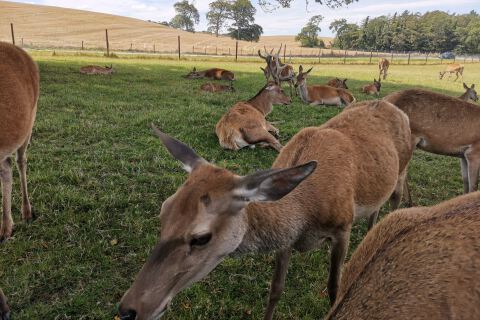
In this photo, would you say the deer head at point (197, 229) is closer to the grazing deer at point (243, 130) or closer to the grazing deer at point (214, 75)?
the grazing deer at point (243, 130)

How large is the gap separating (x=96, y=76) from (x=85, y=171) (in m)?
11.5

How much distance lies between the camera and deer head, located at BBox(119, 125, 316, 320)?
2.11 metres

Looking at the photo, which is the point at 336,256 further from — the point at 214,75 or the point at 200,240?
the point at 214,75

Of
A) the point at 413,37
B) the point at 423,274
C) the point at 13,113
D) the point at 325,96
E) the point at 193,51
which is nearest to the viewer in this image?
the point at 423,274

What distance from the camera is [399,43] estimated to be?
282 feet

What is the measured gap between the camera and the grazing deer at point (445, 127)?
5992 mm

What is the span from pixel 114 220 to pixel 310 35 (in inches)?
4319

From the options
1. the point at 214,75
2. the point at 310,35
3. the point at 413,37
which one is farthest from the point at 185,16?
the point at 214,75

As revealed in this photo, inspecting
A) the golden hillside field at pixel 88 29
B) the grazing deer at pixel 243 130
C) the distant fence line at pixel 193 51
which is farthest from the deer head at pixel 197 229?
the golden hillside field at pixel 88 29

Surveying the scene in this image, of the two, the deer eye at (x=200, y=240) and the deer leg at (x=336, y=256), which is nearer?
the deer eye at (x=200, y=240)

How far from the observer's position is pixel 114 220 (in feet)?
15.7

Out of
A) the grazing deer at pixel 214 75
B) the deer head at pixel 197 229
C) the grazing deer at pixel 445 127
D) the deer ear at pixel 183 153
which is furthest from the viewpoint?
the grazing deer at pixel 214 75

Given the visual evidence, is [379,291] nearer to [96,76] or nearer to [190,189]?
[190,189]

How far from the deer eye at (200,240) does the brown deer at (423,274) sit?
80 cm
